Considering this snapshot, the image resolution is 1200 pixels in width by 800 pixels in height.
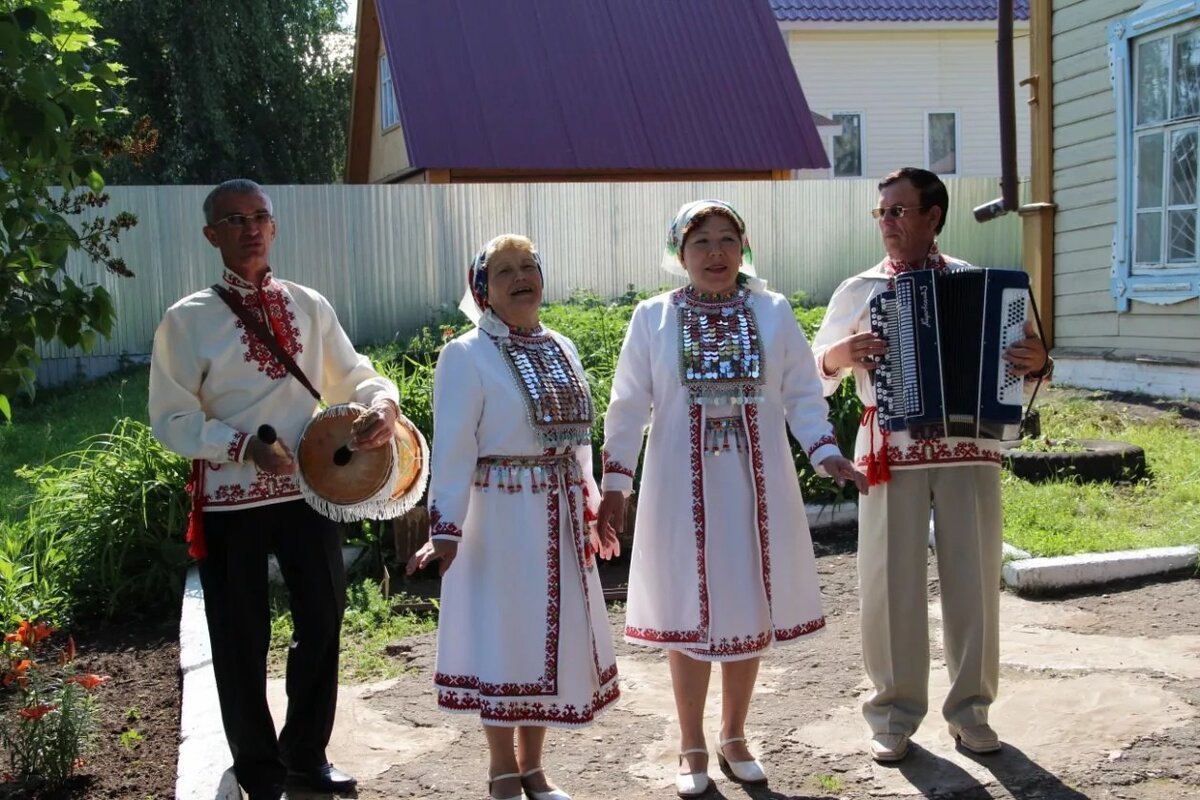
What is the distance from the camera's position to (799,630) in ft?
13.4

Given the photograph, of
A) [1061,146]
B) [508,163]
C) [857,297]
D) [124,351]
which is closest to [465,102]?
[508,163]

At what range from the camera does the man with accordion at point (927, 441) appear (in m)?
4.07

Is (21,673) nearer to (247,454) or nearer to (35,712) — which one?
(35,712)

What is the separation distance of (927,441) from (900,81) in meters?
22.4

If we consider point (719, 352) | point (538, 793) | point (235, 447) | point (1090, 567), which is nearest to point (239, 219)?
point (235, 447)

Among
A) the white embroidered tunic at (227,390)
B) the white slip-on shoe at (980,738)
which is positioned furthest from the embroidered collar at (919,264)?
the white embroidered tunic at (227,390)

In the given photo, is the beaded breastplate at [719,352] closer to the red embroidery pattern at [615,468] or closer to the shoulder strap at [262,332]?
the red embroidery pattern at [615,468]

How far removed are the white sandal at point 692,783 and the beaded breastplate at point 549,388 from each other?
1.11m

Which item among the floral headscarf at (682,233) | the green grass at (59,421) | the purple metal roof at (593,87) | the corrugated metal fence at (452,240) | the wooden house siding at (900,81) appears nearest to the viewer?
the floral headscarf at (682,233)

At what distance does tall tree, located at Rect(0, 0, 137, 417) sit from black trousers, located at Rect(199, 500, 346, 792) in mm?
755

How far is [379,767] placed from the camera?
446cm

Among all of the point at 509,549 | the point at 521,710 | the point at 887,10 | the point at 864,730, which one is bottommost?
the point at 864,730

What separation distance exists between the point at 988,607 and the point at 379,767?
7.06 ft

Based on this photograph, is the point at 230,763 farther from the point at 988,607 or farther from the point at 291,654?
the point at 988,607
